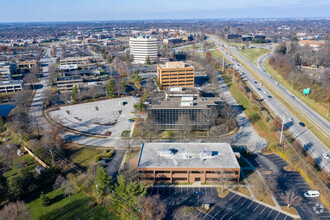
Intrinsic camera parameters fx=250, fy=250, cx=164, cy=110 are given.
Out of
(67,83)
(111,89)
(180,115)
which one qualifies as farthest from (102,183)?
(67,83)

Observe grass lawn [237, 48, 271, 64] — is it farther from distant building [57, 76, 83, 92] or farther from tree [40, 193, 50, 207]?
tree [40, 193, 50, 207]

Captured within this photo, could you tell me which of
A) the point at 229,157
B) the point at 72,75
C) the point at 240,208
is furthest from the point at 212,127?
the point at 72,75

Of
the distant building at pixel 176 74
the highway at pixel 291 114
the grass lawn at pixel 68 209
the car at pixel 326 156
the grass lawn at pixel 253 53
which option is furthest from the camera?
the grass lawn at pixel 253 53

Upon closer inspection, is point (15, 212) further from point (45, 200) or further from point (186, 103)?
point (186, 103)

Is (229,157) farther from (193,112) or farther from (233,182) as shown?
(193,112)

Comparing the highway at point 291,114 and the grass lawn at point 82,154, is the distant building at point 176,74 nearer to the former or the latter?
the highway at point 291,114

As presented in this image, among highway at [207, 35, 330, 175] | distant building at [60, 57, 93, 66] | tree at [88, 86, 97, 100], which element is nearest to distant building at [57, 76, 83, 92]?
tree at [88, 86, 97, 100]

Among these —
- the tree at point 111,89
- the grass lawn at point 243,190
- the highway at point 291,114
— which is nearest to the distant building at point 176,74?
the tree at point 111,89
